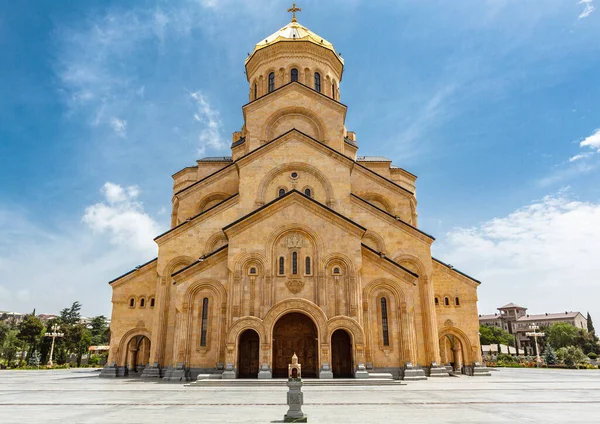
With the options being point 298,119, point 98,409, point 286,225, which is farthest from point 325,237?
point 98,409

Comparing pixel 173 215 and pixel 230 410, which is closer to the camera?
pixel 230 410

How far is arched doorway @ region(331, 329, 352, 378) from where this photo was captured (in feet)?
72.2

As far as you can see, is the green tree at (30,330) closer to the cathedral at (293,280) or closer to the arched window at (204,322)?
the cathedral at (293,280)

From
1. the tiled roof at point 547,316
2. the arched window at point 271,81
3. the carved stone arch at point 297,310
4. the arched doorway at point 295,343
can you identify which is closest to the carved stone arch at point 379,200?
the arched doorway at point 295,343

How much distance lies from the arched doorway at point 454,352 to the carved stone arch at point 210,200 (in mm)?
18102

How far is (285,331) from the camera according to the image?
73.6 ft

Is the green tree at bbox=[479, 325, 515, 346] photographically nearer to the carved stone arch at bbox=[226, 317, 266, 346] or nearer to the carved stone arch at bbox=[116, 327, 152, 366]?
the carved stone arch at bbox=[116, 327, 152, 366]

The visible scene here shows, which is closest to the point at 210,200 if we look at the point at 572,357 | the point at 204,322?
the point at 204,322

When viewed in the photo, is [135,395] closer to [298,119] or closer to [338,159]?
[338,159]

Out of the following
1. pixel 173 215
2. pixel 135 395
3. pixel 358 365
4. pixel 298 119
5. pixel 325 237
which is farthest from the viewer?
pixel 173 215

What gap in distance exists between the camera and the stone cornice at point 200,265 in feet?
73.3

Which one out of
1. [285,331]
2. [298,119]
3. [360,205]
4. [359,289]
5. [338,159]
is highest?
[298,119]

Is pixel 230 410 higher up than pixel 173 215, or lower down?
lower down

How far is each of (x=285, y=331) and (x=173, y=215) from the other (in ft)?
49.6
